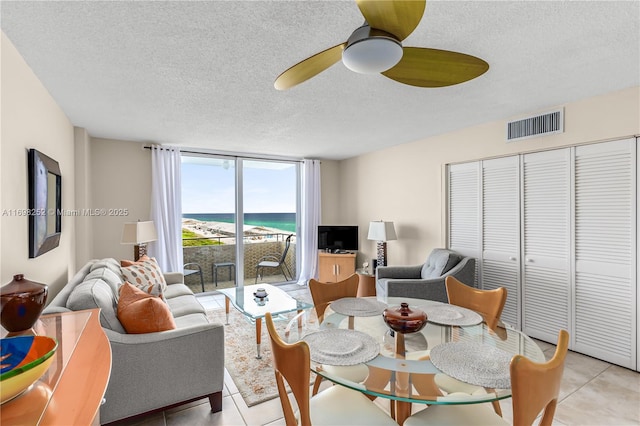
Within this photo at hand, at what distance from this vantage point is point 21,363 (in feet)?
3.21

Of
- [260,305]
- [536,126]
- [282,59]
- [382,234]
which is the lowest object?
[260,305]

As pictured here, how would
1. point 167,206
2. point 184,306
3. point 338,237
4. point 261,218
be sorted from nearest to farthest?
point 184,306
point 167,206
point 338,237
point 261,218

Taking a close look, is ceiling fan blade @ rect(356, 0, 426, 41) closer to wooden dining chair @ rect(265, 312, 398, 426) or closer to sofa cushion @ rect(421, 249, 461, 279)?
wooden dining chair @ rect(265, 312, 398, 426)

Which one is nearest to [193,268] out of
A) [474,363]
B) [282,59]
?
[282,59]

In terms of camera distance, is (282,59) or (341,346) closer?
(341,346)

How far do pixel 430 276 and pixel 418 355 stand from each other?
2414 millimetres

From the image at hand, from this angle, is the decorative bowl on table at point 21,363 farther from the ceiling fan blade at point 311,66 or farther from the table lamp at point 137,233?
the table lamp at point 137,233

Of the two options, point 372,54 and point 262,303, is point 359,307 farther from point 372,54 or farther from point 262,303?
point 372,54

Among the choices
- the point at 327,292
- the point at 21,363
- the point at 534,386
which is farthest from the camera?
the point at 327,292

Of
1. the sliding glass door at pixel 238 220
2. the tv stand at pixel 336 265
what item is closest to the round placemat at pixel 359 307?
the tv stand at pixel 336 265

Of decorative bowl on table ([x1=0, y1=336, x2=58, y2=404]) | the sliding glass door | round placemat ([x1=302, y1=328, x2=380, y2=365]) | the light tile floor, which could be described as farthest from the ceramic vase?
the sliding glass door

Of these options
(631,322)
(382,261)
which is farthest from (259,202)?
(631,322)

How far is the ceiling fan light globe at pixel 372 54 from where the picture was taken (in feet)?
4.00

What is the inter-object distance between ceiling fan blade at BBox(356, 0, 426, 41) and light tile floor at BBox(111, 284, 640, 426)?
229 cm
